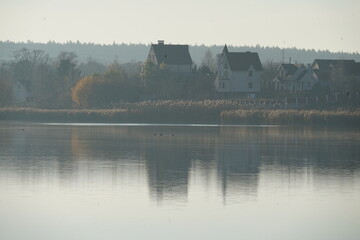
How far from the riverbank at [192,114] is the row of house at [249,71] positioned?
22.3 metres

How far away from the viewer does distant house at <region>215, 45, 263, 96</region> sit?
132000mm

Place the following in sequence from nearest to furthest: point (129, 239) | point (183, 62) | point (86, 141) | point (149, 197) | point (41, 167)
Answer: point (129, 239) < point (149, 197) < point (41, 167) < point (86, 141) < point (183, 62)

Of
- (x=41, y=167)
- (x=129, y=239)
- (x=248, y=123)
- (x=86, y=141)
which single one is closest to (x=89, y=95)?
(x=248, y=123)

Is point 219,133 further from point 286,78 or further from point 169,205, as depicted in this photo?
point 286,78

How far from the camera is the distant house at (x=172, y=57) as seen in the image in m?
142

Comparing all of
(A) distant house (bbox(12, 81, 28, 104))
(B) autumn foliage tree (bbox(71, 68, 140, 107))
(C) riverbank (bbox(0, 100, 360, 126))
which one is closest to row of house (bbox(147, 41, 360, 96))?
(B) autumn foliage tree (bbox(71, 68, 140, 107))

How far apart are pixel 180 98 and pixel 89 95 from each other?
43.0ft

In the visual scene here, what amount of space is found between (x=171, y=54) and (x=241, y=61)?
14.5 m

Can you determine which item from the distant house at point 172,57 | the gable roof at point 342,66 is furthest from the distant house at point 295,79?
the distant house at point 172,57

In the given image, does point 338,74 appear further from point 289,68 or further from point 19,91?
point 19,91

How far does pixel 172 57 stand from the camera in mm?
142500

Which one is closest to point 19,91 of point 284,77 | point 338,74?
point 284,77

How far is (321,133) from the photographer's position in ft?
257

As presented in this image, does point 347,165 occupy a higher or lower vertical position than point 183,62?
lower
